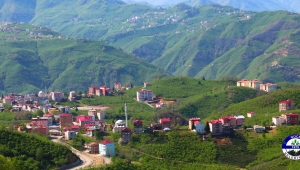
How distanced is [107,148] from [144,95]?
36.2 m

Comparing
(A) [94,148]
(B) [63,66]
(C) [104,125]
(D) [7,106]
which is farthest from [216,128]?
(B) [63,66]

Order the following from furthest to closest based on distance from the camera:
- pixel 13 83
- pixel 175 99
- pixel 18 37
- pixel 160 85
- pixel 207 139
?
pixel 18 37, pixel 13 83, pixel 160 85, pixel 175 99, pixel 207 139

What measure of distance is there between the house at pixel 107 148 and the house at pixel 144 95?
34.9 m

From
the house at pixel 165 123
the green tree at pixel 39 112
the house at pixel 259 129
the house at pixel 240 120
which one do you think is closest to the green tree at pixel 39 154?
the house at pixel 165 123

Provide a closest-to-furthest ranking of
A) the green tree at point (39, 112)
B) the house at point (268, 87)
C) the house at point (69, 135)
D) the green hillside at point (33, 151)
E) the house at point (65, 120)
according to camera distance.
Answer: the green hillside at point (33, 151)
the house at point (69, 135)
the house at point (65, 120)
the green tree at point (39, 112)
the house at point (268, 87)

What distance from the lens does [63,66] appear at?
150625 millimetres

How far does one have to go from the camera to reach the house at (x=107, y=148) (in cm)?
5857

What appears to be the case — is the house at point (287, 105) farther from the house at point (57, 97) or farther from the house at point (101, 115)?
the house at point (57, 97)

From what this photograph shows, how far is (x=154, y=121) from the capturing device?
74.6 meters

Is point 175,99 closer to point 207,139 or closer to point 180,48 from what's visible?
point 207,139

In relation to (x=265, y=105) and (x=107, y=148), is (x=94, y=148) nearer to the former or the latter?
(x=107, y=148)

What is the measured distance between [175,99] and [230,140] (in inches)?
1288

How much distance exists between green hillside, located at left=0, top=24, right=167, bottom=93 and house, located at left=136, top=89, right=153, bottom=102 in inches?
1744

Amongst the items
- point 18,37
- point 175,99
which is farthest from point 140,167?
point 18,37
